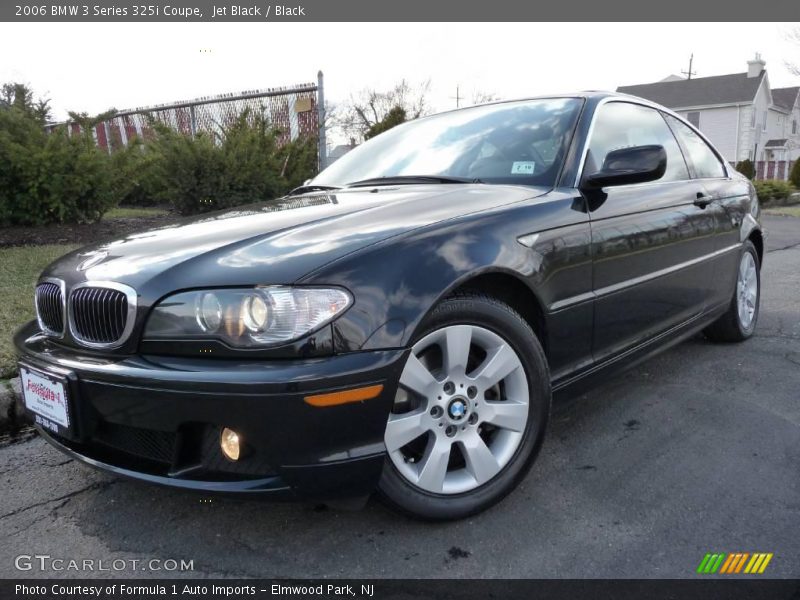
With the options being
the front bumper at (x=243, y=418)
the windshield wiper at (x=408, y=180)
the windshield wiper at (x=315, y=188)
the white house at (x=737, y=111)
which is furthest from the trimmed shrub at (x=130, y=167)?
the white house at (x=737, y=111)

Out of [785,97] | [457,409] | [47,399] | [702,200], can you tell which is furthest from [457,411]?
[785,97]

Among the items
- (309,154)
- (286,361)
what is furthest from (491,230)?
(309,154)

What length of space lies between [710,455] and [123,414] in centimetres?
224

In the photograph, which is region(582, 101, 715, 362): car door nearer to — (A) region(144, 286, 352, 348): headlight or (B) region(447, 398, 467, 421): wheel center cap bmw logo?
(B) region(447, 398, 467, 421): wheel center cap bmw logo

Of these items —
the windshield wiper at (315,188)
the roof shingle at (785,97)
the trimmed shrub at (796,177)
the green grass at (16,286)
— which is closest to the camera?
the windshield wiper at (315,188)

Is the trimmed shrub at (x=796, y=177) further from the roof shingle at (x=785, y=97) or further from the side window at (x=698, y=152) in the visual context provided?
the roof shingle at (x=785, y=97)

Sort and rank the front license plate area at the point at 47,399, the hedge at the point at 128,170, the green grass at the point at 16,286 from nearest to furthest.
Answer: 1. the front license plate area at the point at 47,399
2. the green grass at the point at 16,286
3. the hedge at the point at 128,170

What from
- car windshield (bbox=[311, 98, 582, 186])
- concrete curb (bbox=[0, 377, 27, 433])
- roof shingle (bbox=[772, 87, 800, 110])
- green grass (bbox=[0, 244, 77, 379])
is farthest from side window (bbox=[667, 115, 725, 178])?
roof shingle (bbox=[772, 87, 800, 110])

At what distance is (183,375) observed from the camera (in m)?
1.79

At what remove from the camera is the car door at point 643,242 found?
272cm

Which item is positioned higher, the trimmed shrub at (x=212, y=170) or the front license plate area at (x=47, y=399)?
the trimmed shrub at (x=212, y=170)

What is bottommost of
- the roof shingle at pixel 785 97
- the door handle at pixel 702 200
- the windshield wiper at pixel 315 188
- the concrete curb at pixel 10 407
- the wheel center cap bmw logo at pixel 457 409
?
the concrete curb at pixel 10 407

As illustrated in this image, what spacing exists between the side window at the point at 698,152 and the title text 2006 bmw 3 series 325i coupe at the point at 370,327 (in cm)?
98
